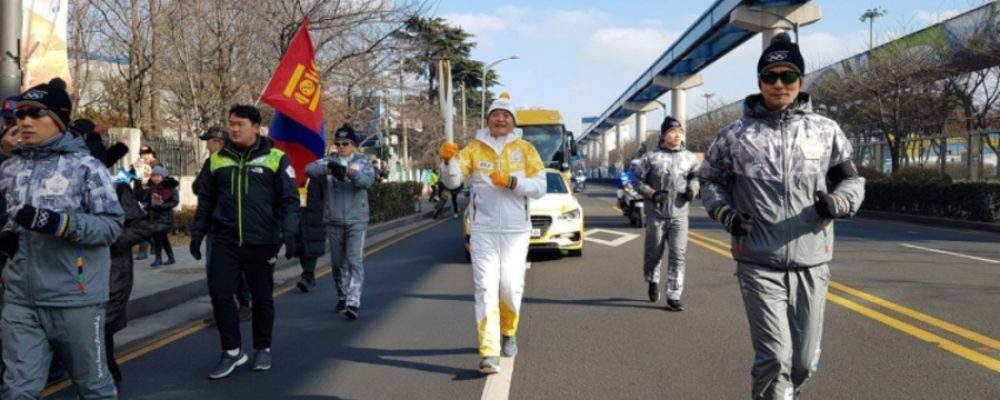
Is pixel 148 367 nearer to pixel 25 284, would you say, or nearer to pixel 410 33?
pixel 25 284

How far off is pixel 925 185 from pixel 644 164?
59.3ft

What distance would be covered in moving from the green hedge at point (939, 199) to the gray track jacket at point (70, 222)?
20.6m

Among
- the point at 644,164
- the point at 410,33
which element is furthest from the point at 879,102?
the point at 644,164

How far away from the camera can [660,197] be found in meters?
7.93

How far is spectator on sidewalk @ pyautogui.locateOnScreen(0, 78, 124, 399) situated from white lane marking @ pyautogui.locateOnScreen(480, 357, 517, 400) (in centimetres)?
222

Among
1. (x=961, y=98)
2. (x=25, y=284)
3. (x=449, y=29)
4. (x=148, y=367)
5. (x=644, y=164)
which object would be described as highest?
(x=449, y=29)

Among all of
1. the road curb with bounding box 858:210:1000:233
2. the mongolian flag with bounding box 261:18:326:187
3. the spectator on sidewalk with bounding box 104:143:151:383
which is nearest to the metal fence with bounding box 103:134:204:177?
the mongolian flag with bounding box 261:18:326:187

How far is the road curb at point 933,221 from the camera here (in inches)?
746

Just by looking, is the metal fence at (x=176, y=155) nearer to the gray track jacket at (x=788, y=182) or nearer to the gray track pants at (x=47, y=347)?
the gray track pants at (x=47, y=347)

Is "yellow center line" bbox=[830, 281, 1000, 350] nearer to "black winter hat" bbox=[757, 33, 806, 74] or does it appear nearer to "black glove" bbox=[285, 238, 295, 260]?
"black winter hat" bbox=[757, 33, 806, 74]

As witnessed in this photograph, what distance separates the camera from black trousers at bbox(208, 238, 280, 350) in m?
5.75

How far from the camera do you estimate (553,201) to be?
42.7 feet

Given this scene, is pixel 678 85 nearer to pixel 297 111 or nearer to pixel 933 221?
pixel 933 221

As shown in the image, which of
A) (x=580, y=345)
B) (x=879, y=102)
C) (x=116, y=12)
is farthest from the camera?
(x=879, y=102)
